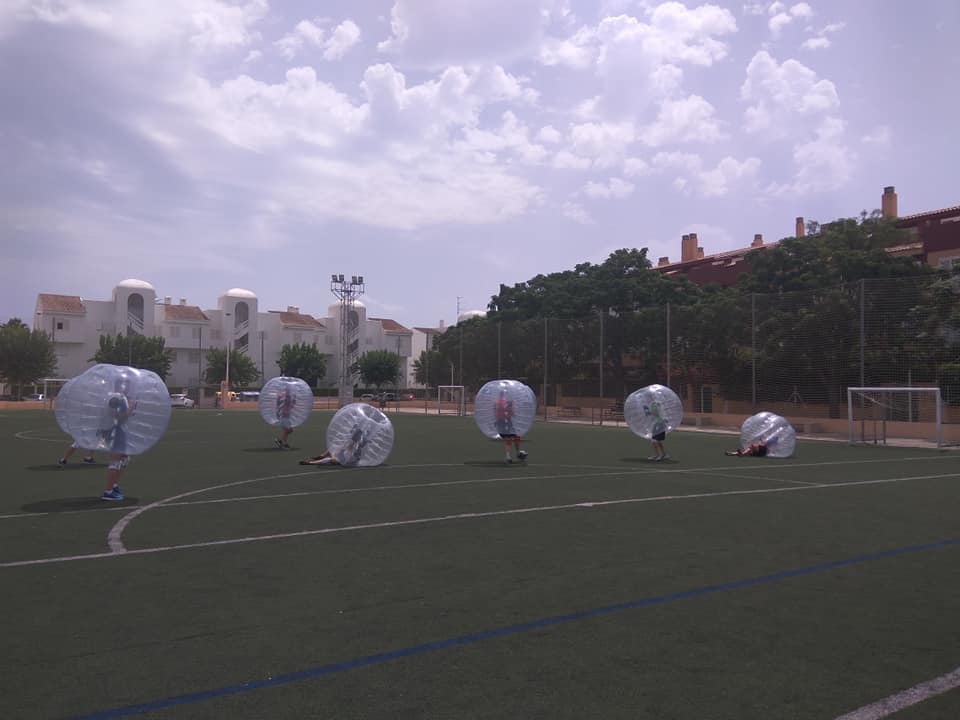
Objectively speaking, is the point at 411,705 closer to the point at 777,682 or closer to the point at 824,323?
the point at 777,682

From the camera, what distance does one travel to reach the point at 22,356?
2685 inches

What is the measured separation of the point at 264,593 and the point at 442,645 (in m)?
1.90

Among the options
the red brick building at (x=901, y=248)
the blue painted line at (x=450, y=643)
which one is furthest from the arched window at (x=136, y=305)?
the blue painted line at (x=450, y=643)

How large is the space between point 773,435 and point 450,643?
56.1 feet

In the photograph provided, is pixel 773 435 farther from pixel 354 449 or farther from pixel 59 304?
pixel 59 304

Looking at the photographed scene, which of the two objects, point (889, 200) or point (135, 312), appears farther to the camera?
point (135, 312)

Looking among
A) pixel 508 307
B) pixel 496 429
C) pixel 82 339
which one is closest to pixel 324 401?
pixel 508 307

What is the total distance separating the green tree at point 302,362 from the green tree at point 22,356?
23105mm

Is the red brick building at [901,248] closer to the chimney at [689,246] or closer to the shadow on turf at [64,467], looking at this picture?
the chimney at [689,246]

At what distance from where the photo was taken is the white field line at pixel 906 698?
4.20 m

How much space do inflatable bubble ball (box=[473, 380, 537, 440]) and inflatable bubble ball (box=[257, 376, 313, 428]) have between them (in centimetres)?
547

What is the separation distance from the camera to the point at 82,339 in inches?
3191

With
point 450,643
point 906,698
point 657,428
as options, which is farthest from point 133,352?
point 906,698

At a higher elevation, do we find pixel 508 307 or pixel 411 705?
pixel 508 307
